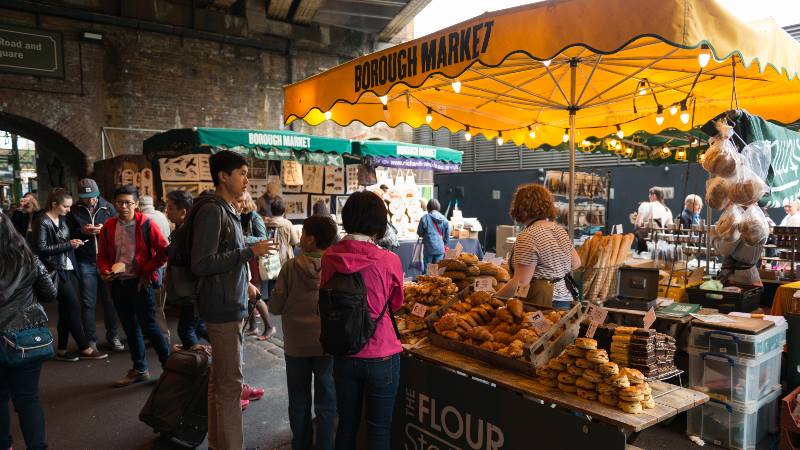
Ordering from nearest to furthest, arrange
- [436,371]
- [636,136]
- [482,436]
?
[482,436]
[436,371]
[636,136]

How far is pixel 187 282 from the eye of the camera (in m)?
3.08

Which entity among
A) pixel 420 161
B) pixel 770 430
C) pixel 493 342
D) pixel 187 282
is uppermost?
pixel 420 161

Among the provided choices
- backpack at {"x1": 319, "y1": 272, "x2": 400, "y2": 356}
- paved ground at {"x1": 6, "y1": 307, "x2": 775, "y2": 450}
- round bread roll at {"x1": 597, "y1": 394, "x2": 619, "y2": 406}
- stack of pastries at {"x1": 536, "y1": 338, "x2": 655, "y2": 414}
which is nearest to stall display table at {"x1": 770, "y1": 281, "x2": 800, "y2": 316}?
paved ground at {"x1": 6, "y1": 307, "x2": 775, "y2": 450}

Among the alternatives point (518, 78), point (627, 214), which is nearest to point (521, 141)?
point (518, 78)

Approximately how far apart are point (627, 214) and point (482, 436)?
38.5 feet

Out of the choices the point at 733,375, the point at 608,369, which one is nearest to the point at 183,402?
the point at 608,369

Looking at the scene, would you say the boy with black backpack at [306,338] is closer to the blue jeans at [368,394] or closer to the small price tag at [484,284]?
the blue jeans at [368,394]

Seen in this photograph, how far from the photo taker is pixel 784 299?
14.4ft

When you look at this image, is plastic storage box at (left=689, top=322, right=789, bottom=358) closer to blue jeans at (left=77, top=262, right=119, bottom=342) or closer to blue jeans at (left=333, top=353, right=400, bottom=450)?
blue jeans at (left=333, top=353, right=400, bottom=450)

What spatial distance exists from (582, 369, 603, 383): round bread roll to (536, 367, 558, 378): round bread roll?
172mm

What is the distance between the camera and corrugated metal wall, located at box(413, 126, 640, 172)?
15500 mm

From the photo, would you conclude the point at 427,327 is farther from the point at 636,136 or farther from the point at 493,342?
the point at 636,136

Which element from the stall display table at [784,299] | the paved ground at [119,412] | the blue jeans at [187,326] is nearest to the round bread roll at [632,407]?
the paved ground at [119,412]

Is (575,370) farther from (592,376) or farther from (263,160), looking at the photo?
(263,160)
